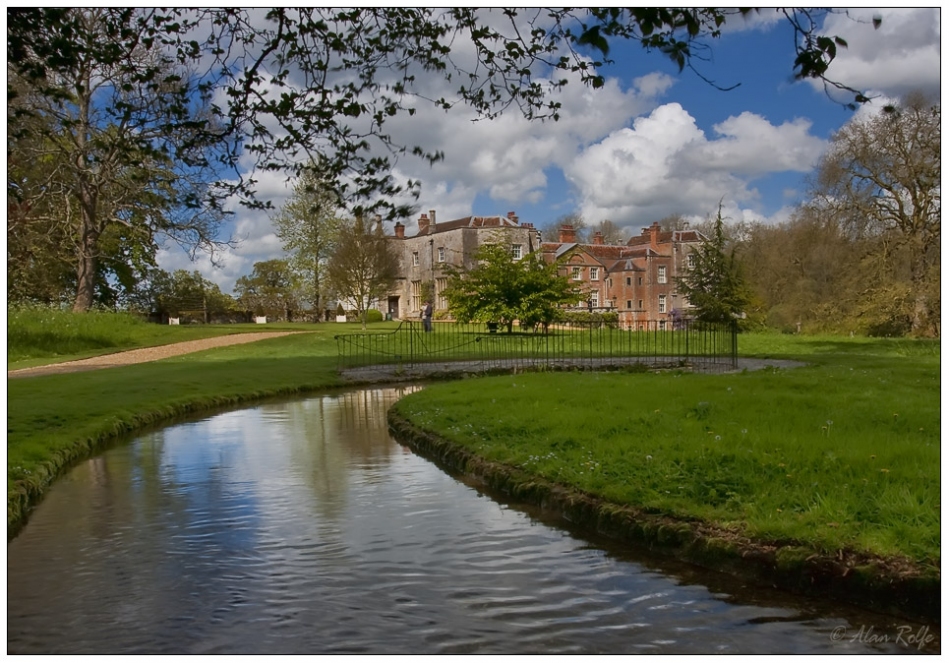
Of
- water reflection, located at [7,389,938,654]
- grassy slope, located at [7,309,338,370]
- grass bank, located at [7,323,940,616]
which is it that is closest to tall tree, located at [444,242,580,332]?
grassy slope, located at [7,309,338,370]

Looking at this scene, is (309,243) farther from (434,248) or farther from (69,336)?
(69,336)

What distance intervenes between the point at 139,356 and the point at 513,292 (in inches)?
638

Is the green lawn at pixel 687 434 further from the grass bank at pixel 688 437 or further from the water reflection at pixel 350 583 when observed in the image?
the water reflection at pixel 350 583

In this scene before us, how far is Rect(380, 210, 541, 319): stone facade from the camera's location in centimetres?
6262

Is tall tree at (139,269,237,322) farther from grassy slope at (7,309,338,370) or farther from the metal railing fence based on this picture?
the metal railing fence

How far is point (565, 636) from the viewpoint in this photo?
15.2ft

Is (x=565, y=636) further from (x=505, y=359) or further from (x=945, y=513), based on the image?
(x=505, y=359)

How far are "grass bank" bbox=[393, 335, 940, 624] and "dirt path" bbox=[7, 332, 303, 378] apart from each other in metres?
11.8

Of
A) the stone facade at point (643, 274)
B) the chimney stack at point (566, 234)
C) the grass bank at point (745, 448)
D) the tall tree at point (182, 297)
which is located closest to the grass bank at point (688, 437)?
the grass bank at point (745, 448)

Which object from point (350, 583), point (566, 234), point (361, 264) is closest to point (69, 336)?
point (361, 264)

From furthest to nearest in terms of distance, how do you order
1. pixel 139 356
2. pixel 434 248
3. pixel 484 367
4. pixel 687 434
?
1. pixel 434 248
2. pixel 139 356
3. pixel 484 367
4. pixel 687 434

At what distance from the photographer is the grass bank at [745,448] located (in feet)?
18.4

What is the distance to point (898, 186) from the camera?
1387 inches

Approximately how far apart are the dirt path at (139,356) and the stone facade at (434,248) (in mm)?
28183
